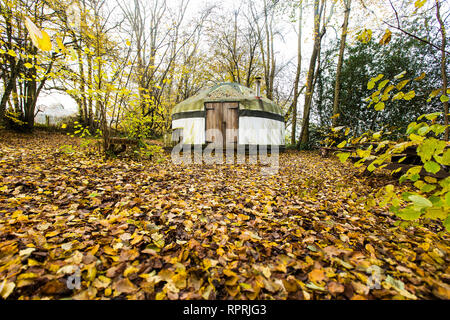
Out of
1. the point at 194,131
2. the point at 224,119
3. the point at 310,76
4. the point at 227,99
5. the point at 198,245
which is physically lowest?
the point at 198,245

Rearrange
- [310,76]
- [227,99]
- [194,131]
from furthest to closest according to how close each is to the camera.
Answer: [310,76] → [194,131] → [227,99]

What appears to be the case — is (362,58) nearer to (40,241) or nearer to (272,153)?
(272,153)

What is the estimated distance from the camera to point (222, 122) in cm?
733

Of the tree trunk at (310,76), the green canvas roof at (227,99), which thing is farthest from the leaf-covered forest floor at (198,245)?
the tree trunk at (310,76)

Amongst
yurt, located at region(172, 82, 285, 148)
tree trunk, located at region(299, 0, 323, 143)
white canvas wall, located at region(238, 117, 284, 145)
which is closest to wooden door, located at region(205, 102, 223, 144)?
yurt, located at region(172, 82, 285, 148)

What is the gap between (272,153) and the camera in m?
7.88

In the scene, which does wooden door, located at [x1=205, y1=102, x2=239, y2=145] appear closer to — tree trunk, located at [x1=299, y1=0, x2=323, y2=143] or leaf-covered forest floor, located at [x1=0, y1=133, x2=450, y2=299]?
tree trunk, located at [x1=299, y1=0, x2=323, y2=143]

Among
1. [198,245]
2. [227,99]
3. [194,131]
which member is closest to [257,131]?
[227,99]

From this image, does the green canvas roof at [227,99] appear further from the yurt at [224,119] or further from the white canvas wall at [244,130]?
the white canvas wall at [244,130]

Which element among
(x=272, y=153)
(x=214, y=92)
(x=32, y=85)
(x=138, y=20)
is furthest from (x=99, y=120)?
(x=138, y=20)

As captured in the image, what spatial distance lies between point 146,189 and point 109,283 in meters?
1.72

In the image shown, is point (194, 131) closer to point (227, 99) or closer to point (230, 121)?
point (230, 121)

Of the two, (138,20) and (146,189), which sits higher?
(138,20)

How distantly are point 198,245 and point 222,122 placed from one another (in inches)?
241
